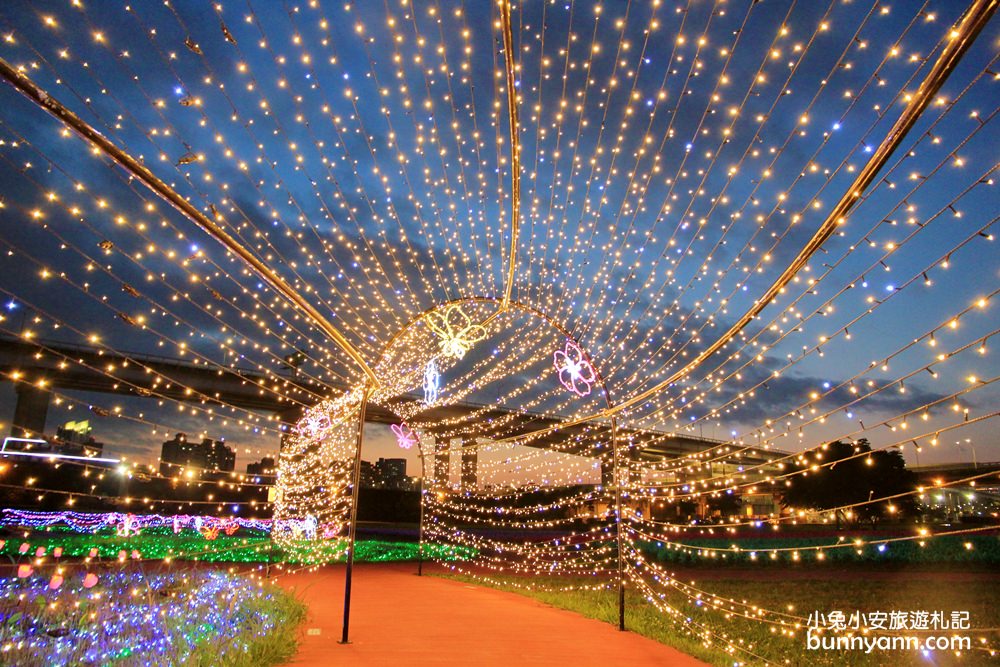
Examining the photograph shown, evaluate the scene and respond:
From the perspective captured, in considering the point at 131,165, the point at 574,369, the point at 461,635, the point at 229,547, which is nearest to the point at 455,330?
the point at 574,369

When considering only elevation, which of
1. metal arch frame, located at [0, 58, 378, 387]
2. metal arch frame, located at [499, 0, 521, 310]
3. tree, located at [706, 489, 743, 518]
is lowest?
tree, located at [706, 489, 743, 518]

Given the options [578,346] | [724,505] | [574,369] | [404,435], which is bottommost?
[724,505]

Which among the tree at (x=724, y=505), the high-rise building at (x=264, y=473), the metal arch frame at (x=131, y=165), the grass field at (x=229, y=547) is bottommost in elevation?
the tree at (x=724, y=505)

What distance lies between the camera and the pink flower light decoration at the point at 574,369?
7586 millimetres

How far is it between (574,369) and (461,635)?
11.6 feet

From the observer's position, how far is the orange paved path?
462 centimetres

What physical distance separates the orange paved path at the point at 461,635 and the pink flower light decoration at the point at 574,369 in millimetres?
2806

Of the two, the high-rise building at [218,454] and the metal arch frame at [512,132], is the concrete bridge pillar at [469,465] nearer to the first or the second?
the metal arch frame at [512,132]

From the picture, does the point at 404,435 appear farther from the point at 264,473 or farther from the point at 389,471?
the point at 389,471

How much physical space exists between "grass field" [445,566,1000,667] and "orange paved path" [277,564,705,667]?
1.49 ft

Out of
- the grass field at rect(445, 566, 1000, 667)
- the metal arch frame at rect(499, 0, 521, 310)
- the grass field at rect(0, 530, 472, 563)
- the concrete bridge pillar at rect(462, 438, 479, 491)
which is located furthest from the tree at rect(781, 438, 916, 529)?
the metal arch frame at rect(499, 0, 521, 310)

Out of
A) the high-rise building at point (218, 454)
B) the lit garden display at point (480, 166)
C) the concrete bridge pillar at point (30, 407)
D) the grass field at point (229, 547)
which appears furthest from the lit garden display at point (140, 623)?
the concrete bridge pillar at point (30, 407)

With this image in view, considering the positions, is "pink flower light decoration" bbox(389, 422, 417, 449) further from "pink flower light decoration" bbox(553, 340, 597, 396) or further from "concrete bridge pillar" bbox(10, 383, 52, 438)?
"concrete bridge pillar" bbox(10, 383, 52, 438)

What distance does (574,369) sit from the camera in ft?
25.2
